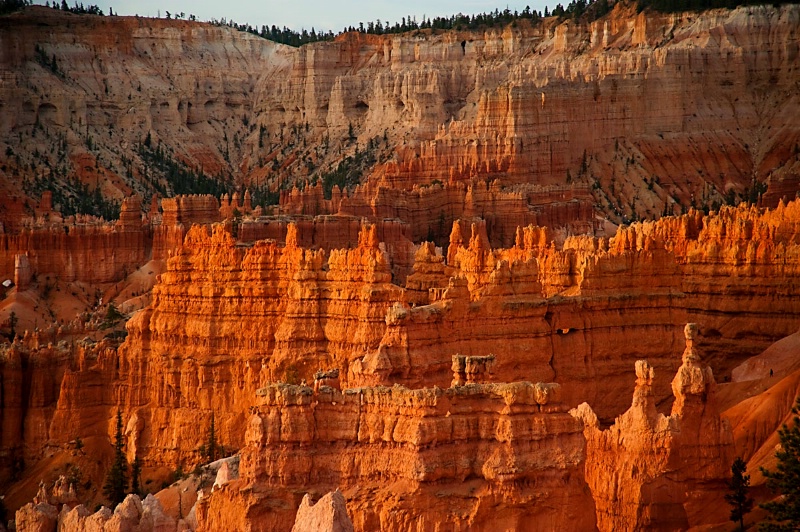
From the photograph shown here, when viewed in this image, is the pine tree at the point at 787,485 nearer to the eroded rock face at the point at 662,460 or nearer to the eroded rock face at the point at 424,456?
the eroded rock face at the point at 662,460

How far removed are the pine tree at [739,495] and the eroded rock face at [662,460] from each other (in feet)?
2.65

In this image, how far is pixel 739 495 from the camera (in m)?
44.2

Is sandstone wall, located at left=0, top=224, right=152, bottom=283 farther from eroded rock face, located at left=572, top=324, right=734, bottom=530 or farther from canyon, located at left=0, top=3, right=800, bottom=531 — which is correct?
eroded rock face, located at left=572, top=324, right=734, bottom=530

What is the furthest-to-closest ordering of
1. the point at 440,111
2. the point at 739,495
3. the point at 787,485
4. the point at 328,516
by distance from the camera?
the point at 440,111 → the point at 739,495 → the point at 787,485 → the point at 328,516

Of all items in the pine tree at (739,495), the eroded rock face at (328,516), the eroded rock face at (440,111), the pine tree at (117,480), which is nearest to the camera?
the eroded rock face at (328,516)

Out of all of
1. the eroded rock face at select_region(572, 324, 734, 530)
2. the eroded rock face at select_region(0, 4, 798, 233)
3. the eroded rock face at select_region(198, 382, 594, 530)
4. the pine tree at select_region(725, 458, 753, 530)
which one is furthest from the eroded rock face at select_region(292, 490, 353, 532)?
the eroded rock face at select_region(0, 4, 798, 233)

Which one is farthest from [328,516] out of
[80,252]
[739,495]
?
[80,252]

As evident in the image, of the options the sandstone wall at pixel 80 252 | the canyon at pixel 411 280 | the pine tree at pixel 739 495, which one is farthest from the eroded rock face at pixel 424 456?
the sandstone wall at pixel 80 252

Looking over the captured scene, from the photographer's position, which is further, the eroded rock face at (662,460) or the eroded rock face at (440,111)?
the eroded rock face at (440,111)

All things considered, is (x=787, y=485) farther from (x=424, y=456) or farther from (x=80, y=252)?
(x=80, y=252)

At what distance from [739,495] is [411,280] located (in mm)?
20495

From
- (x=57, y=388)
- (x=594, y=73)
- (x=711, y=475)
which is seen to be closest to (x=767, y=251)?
(x=711, y=475)

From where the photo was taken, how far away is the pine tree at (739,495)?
44188 mm

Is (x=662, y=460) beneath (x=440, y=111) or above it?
beneath
